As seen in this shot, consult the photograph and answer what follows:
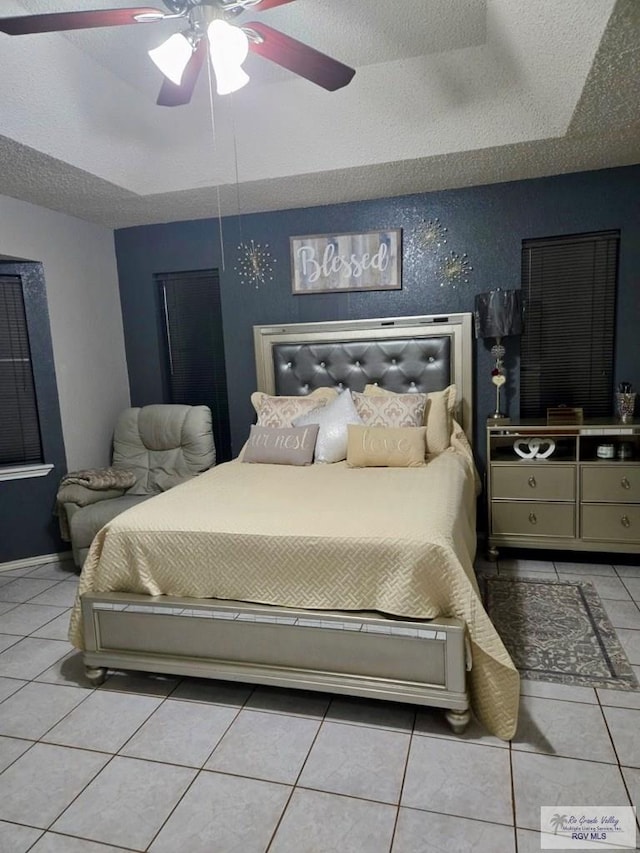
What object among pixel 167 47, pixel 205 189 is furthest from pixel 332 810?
pixel 205 189

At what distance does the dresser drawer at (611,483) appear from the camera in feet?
10.4

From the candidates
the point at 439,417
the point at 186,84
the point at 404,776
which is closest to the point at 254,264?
the point at 439,417

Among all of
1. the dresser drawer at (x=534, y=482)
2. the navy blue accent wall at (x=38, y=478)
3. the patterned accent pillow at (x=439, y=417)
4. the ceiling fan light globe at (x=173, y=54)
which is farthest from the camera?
the navy blue accent wall at (x=38, y=478)

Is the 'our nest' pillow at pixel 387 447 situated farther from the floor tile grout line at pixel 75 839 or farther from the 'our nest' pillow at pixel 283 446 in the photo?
the floor tile grout line at pixel 75 839

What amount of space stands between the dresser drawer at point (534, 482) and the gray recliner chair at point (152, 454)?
2.04 m

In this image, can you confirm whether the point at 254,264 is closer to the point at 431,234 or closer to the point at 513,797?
the point at 431,234

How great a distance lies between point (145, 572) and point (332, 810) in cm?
117

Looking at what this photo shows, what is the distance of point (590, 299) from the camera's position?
3584mm

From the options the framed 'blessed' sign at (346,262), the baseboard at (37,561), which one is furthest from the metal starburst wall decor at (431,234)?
the baseboard at (37,561)

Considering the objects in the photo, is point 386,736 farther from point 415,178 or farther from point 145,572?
point 415,178

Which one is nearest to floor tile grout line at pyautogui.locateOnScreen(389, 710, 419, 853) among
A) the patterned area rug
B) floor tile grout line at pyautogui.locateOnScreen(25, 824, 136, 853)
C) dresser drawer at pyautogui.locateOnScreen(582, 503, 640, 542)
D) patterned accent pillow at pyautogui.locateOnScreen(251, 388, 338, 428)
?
the patterned area rug

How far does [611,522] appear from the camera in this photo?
3.23 metres

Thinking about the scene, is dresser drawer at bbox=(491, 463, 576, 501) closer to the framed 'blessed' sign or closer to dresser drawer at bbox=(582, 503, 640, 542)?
dresser drawer at bbox=(582, 503, 640, 542)

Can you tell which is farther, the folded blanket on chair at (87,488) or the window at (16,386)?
the window at (16,386)
